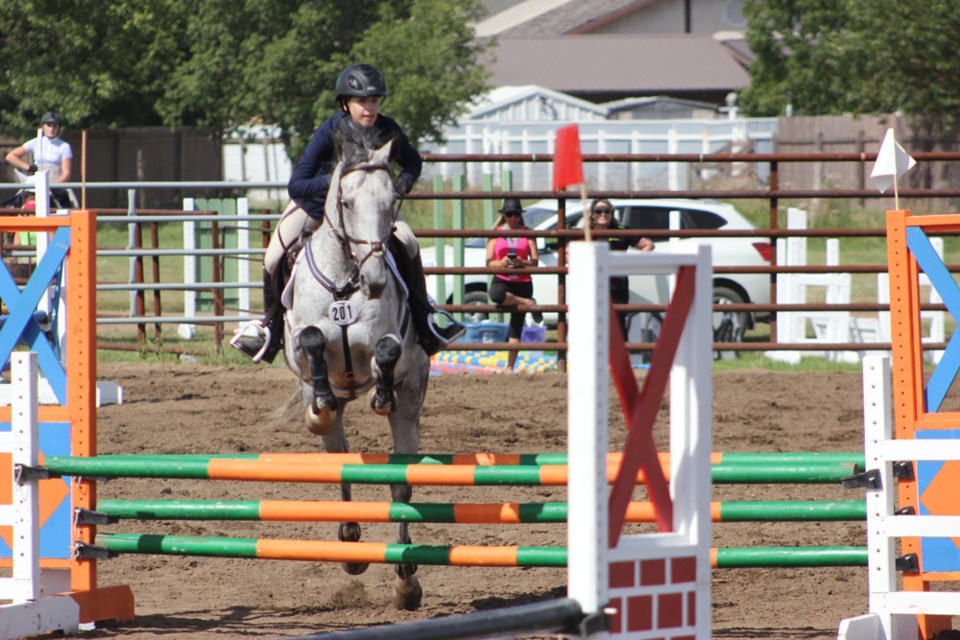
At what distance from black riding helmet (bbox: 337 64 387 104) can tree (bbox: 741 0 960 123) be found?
905 inches

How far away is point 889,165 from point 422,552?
2.40 metres

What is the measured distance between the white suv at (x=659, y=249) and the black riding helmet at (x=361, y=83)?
275 inches

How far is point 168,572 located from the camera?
620cm

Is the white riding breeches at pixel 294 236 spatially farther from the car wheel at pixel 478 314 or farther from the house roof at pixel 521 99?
the house roof at pixel 521 99

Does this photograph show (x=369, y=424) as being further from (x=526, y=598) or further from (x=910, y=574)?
(x=910, y=574)

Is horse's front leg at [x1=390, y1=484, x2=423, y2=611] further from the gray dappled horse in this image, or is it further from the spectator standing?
the spectator standing

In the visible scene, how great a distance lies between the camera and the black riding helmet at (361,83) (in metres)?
5.39

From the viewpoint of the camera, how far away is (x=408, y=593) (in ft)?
17.8

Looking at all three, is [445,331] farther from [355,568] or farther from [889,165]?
[889,165]

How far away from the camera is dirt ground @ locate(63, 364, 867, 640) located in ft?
17.5

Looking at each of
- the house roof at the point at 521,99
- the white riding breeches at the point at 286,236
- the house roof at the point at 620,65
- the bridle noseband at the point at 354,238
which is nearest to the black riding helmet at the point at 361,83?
the bridle noseband at the point at 354,238

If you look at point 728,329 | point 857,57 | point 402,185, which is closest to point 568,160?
point 402,185

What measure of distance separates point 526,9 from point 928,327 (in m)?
47.3

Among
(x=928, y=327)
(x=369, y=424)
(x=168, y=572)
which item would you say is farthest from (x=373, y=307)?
(x=928, y=327)
